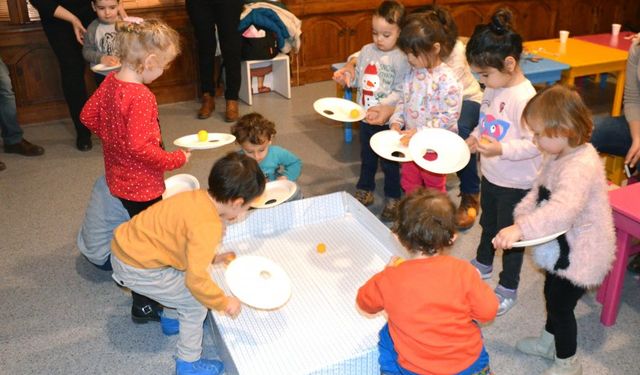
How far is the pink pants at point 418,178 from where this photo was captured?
269 centimetres

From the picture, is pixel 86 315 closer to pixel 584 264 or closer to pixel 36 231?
pixel 36 231

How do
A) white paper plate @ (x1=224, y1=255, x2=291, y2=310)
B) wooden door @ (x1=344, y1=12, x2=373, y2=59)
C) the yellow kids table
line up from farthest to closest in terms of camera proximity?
wooden door @ (x1=344, y1=12, x2=373, y2=59) → the yellow kids table → white paper plate @ (x1=224, y1=255, x2=291, y2=310)

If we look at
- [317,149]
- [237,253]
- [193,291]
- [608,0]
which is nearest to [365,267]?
[237,253]

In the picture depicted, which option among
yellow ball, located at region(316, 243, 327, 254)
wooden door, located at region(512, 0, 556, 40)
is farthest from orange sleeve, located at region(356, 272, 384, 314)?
wooden door, located at region(512, 0, 556, 40)

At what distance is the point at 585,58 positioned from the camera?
12.8 feet

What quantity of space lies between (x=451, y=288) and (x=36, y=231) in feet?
7.17

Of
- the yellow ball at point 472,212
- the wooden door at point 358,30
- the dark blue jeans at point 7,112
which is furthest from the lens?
the wooden door at point 358,30

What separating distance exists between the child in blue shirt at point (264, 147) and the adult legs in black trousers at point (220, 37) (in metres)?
1.70

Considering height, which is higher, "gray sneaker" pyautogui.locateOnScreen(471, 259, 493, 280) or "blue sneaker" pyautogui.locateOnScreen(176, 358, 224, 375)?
"gray sneaker" pyautogui.locateOnScreen(471, 259, 493, 280)

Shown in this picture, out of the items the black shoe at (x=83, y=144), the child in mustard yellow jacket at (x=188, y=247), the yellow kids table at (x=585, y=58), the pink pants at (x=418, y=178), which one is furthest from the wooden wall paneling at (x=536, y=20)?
the child in mustard yellow jacket at (x=188, y=247)

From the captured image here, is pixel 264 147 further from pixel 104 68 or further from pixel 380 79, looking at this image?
pixel 104 68

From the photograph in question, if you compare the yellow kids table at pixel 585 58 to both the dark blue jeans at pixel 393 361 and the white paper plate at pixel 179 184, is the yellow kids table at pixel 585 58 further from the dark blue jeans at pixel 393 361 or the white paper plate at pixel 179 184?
the dark blue jeans at pixel 393 361

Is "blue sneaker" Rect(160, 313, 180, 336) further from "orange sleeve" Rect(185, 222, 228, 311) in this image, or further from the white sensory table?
"orange sleeve" Rect(185, 222, 228, 311)

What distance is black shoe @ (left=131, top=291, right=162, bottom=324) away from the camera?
2.23 metres
